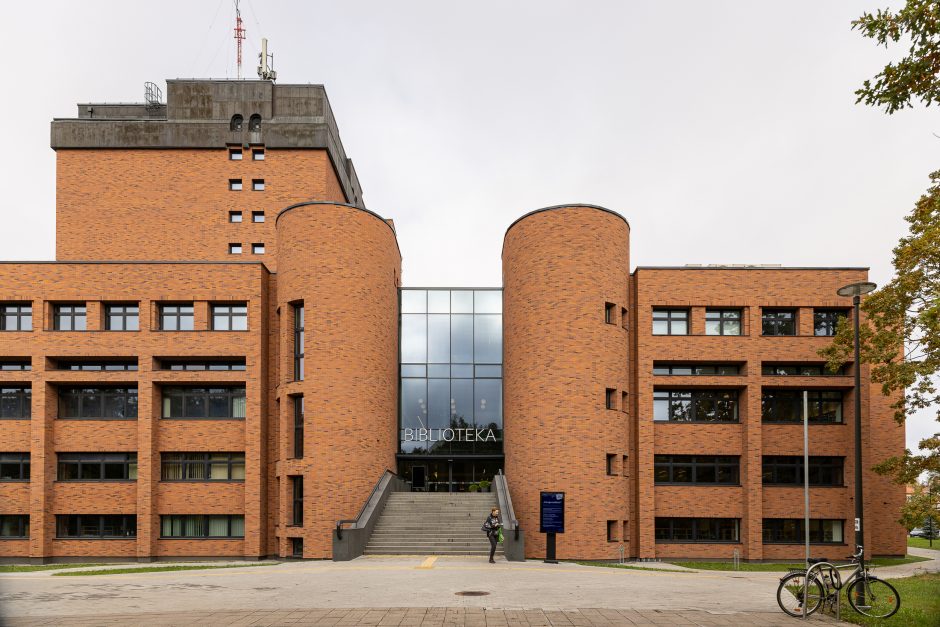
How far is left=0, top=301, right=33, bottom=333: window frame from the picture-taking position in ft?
92.6

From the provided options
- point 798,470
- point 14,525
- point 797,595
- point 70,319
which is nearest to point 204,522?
point 14,525

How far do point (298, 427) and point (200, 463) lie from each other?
525 cm

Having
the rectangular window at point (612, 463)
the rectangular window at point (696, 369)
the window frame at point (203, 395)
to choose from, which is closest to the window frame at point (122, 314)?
the window frame at point (203, 395)

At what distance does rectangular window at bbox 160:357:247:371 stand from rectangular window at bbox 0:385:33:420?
5824mm

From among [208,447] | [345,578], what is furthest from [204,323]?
[345,578]

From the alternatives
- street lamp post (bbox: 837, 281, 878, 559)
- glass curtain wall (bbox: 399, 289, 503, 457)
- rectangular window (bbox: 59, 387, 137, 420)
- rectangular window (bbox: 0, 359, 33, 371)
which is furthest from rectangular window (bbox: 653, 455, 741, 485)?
rectangular window (bbox: 0, 359, 33, 371)

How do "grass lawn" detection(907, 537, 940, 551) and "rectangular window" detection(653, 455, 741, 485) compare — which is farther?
"grass lawn" detection(907, 537, 940, 551)

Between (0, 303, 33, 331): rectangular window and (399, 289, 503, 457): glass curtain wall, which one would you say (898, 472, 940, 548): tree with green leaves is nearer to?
(399, 289, 503, 457): glass curtain wall

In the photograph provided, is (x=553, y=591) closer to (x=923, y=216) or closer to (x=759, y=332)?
(x=923, y=216)

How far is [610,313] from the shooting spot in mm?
27906

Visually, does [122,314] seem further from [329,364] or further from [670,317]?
[670,317]

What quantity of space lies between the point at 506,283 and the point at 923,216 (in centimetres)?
1585

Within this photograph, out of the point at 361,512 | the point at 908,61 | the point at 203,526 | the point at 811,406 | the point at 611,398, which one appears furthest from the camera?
the point at 811,406

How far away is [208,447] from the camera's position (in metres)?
27.8
